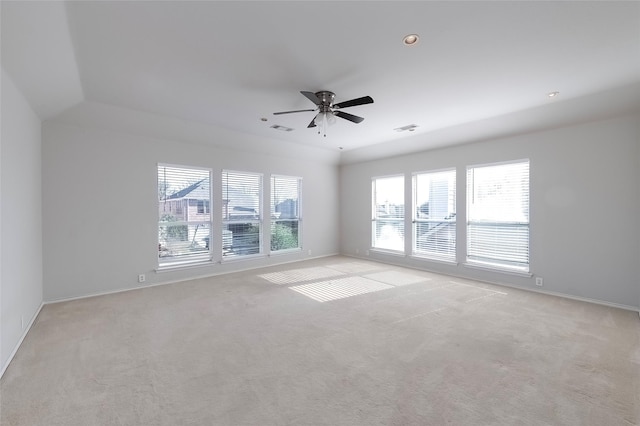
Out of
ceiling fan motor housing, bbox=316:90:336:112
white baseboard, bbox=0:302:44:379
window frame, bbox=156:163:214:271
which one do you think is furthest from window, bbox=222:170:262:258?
ceiling fan motor housing, bbox=316:90:336:112

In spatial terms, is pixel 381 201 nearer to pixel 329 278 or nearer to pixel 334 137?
pixel 334 137

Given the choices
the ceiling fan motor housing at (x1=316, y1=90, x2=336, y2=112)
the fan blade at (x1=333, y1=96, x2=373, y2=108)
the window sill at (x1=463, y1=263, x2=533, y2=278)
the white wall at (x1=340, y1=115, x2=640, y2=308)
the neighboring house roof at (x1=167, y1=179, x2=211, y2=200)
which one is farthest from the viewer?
the neighboring house roof at (x1=167, y1=179, x2=211, y2=200)

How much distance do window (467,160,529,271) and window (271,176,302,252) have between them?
3905 mm

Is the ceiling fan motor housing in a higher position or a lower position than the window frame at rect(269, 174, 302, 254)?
higher

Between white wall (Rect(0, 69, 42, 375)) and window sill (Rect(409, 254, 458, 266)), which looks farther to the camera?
window sill (Rect(409, 254, 458, 266))

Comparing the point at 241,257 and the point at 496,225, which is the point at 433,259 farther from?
Result: the point at 241,257

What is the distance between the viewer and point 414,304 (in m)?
3.95

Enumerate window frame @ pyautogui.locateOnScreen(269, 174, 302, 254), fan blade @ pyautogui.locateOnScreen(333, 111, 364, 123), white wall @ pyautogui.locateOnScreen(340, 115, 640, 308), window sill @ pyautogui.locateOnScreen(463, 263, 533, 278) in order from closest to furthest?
fan blade @ pyautogui.locateOnScreen(333, 111, 364, 123) < white wall @ pyautogui.locateOnScreen(340, 115, 640, 308) < window sill @ pyautogui.locateOnScreen(463, 263, 533, 278) < window frame @ pyautogui.locateOnScreen(269, 174, 302, 254)

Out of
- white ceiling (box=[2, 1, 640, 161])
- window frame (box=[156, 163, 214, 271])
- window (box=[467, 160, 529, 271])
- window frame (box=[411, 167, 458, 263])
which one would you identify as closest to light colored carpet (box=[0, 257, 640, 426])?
window (box=[467, 160, 529, 271])

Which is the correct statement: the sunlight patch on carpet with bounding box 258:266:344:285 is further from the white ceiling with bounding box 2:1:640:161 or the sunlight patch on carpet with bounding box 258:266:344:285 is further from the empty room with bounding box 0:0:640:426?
the white ceiling with bounding box 2:1:640:161

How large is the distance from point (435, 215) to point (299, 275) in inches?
124

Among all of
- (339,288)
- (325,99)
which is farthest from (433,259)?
(325,99)

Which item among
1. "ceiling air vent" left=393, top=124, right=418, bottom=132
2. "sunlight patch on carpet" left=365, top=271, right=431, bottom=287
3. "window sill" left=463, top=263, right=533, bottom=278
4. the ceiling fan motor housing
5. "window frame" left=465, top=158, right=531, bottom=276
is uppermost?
"ceiling air vent" left=393, top=124, right=418, bottom=132

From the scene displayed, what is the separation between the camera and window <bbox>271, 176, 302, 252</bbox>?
6688mm
